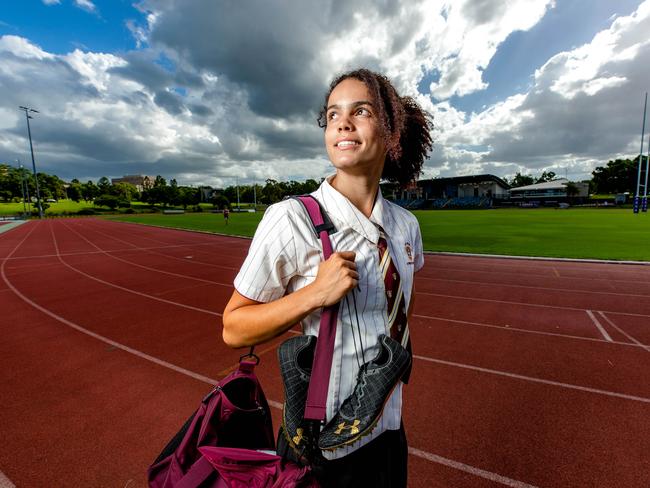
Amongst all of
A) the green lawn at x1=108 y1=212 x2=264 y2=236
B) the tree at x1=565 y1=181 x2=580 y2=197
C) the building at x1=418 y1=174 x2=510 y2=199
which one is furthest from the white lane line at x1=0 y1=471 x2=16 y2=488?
the tree at x1=565 y1=181 x2=580 y2=197

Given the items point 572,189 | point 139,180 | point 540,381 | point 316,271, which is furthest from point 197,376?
point 139,180

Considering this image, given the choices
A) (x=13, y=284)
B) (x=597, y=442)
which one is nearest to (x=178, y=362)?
(x=597, y=442)

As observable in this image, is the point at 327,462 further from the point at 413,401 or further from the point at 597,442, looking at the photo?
the point at 597,442

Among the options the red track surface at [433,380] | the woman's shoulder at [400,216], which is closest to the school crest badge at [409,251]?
the woman's shoulder at [400,216]

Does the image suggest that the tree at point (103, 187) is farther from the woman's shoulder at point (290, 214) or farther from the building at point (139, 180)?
the woman's shoulder at point (290, 214)

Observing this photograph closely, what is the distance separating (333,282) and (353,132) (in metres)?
0.62

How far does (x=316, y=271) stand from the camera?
114 cm

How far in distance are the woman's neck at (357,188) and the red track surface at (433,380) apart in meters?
2.56

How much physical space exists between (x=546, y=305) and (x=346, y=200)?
7.61 meters

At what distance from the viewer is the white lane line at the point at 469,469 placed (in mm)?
2645

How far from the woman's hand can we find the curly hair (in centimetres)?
62

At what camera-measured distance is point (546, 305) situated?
6.96m

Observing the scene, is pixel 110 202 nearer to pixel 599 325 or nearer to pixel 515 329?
pixel 515 329

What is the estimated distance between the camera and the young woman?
1.05 metres
